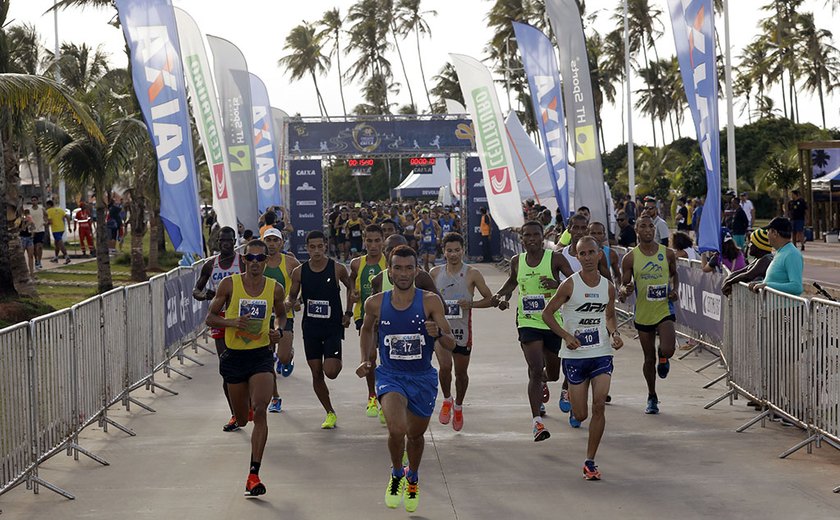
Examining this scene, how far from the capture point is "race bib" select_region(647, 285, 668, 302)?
11273 millimetres

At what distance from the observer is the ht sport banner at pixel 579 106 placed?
67.1 feet

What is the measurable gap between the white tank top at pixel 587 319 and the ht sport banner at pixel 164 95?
8.75 metres

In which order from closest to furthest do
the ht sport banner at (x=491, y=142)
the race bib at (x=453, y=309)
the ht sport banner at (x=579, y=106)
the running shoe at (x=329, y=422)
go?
the race bib at (x=453, y=309), the running shoe at (x=329, y=422), the ht sport banner at (x=579, y=106), the ht sport banner at (x=491, y=142)

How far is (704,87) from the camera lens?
14.9 meters

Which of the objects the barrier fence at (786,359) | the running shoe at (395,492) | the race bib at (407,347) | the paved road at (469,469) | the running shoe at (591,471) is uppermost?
the race bib at (407,347)

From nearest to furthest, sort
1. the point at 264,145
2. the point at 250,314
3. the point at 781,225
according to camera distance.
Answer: the point at 250,314, the point at 781,225, the point at 264,145

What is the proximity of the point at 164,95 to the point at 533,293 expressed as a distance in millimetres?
7668

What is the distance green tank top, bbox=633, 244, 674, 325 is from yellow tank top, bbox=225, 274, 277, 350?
4000mm

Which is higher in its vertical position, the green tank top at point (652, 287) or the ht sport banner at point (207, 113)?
the ht sport banner at point (207, 113)

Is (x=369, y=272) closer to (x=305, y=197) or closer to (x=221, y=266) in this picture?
(x=221, y=266)

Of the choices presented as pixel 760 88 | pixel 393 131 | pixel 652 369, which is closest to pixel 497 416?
pixel 652 369

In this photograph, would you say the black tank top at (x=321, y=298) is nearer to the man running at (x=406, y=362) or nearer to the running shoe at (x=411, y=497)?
the man running at (x=406, y=362)

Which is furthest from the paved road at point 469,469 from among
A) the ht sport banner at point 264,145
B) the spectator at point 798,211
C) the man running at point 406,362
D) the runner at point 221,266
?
the ht sport banner at point 264,145

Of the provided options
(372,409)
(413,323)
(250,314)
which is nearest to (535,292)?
(372,409)
